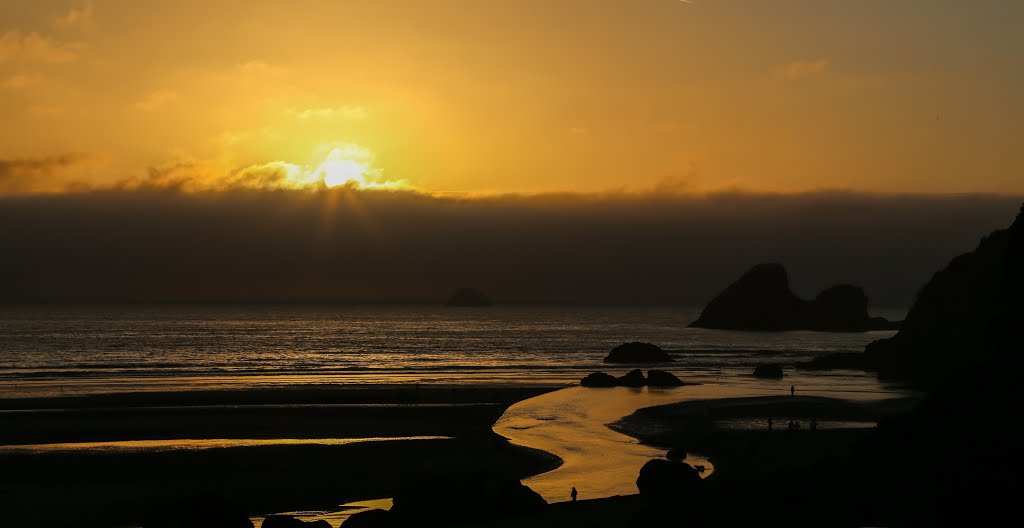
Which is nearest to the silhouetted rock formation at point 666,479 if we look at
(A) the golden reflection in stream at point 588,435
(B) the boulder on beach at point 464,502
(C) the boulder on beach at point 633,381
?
(A) the golden reflection in stream at point 588,435

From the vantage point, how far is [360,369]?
105 meters

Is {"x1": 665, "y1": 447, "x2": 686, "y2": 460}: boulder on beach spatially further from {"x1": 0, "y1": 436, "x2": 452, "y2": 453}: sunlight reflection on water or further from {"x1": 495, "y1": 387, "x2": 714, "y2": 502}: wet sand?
{"x1": 0, "y1": 436, "x2": 452, "y2": 453}: sunlight reflection on water

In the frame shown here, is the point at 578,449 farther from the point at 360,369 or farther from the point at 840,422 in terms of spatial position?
the point at 360,369

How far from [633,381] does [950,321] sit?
3172 centimetres

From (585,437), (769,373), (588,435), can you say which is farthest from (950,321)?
(585,437)

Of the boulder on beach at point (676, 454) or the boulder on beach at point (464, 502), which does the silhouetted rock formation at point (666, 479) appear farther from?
the boulder on beach at point (676, 454)

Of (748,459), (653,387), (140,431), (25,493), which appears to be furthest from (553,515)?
(653,387)

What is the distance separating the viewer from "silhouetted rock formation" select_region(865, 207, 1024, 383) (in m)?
81.7

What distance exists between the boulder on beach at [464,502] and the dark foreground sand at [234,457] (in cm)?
152

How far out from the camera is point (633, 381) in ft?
269

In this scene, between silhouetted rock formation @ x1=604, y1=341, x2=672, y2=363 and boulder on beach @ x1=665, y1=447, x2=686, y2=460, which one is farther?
silhouetted rock formation @ x1=604, y1=341, x2=672, y2=363

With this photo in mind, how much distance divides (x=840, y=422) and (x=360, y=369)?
2438 inches

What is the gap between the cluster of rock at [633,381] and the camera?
80.3 metres

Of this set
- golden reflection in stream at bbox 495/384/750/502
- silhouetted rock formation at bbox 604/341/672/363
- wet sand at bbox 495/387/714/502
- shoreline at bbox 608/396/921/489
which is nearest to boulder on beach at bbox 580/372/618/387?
golden reflection in stream at bbox 495/384/750/502
